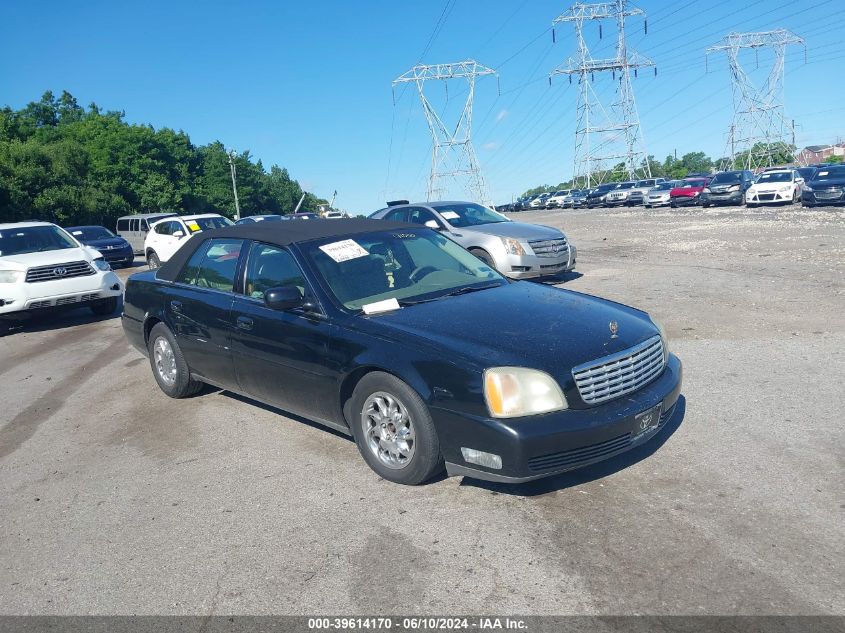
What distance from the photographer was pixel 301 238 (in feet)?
18.0

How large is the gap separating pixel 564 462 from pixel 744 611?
46.5 inches

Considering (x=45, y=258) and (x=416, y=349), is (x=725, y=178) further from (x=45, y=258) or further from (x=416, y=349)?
(x=416, y=349)

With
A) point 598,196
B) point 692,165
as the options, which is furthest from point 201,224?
point 692,165

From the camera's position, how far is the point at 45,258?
38.6 feet

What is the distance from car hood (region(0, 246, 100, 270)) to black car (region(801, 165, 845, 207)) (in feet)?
84.3

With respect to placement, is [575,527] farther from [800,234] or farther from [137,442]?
[800,234]

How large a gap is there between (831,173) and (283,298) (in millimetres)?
29855

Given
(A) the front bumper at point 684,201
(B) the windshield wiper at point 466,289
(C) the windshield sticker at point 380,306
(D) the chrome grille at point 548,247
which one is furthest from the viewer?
(A) the front bumper at point 684,201

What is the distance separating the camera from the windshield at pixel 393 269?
5121 millimetres

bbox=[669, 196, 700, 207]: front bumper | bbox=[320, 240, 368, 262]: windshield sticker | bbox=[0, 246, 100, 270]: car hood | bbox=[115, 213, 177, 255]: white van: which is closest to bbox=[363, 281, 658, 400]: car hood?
bbox=[320, 240, 368, 262]: windshield sticker

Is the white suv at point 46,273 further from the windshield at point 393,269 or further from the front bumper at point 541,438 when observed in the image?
the front bumper at point 541,438

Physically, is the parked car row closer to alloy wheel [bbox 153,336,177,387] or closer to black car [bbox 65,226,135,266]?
black car [bbox 65,226,135,266]

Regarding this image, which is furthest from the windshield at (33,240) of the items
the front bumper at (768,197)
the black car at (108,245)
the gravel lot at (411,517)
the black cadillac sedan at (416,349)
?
the front bumper at (768,197)

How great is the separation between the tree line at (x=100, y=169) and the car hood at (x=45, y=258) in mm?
34626
